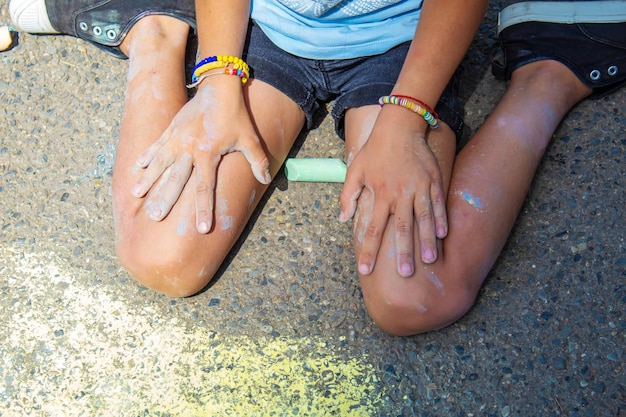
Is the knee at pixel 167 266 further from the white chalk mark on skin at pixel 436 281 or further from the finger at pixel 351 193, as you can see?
the white chalk mark on skin at pixel 436 281

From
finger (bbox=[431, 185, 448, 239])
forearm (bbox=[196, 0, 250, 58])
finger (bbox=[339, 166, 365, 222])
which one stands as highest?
forearm (bbox=[196, 0, 250, 58])

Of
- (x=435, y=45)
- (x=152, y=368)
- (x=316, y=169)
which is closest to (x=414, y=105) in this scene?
(x=435, y=45)

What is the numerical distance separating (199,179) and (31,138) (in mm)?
727

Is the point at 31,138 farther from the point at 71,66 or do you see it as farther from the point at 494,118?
the point at 494,118

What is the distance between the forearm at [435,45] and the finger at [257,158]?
372 millimetres

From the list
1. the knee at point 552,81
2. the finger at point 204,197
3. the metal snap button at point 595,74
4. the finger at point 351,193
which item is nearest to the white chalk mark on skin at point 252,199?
the finger at point 204,197

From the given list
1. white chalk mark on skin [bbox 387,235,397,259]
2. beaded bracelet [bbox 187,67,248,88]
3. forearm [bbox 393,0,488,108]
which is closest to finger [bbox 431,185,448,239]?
white chalk mark on skin [bbox 387,235,397,259]

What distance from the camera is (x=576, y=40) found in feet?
6.20

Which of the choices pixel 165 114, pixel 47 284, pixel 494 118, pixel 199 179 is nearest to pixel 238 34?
pixel 165 114

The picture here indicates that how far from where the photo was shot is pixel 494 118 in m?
1.82

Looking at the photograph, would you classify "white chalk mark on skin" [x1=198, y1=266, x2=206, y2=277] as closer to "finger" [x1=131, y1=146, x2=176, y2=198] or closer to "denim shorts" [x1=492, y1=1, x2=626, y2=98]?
"finger" [x1=131, y1=146, x2=176, y2=198]

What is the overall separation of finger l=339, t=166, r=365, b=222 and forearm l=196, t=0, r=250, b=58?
468mm

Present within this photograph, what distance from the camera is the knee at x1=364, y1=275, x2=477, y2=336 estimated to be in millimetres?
1550

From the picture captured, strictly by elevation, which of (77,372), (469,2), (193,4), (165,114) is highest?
(469,2)
